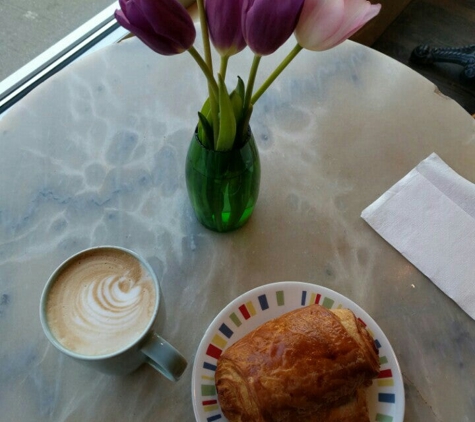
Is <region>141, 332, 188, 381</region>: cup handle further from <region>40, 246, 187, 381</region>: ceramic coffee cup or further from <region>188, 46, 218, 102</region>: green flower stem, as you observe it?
<region>188, 46, 218, 102</region>: green flower stem

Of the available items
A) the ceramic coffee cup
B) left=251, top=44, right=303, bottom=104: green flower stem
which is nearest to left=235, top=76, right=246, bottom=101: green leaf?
left=251, top=44, right=303, bottom=104: green flower stem

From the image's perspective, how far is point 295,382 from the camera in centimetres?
51

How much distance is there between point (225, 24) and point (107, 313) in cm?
33

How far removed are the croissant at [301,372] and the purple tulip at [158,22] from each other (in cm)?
33

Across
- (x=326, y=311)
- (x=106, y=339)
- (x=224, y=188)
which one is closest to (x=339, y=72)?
(x=224, y=188)

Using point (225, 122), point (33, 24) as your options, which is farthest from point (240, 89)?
point (33, 24)

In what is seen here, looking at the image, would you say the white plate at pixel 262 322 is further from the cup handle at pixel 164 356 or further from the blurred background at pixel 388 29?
the blurred background at pixel 388 29

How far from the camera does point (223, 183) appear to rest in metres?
0.63

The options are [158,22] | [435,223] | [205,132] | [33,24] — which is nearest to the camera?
[158,22]

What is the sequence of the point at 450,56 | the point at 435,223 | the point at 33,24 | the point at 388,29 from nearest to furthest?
the point at 435,223 < the point at 33,24 < the point at 450,56 < the point at 388,29

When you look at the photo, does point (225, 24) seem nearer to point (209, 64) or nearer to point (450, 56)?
point (209, 64)

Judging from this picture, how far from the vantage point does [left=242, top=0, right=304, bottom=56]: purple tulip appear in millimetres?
461

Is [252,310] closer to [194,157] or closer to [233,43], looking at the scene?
[194,157]

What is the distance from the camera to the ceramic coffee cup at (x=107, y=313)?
0.52m
